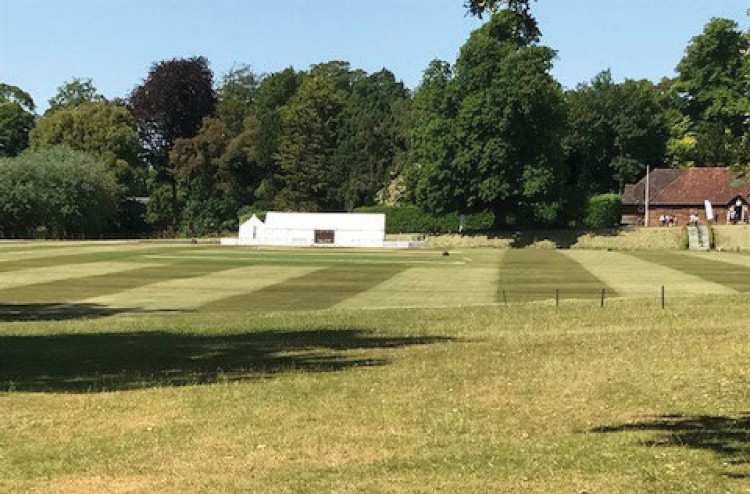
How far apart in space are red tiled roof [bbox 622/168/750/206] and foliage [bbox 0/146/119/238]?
7186 centimetres

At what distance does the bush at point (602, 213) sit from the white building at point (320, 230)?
2483 cm

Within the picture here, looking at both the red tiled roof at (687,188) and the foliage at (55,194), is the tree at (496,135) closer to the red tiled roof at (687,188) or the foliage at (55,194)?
the red tiled roof at (687,188)

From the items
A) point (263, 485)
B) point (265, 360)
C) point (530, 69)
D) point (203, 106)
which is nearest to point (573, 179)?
point (530, 69)

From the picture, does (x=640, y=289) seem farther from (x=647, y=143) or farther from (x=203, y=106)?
(x=203, y=106)

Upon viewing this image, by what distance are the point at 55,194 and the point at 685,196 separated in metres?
80.6

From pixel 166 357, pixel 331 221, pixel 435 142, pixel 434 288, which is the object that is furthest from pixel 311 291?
pixel 331 221

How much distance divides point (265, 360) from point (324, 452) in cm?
753

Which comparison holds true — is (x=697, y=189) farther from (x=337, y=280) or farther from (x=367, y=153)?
(x=337, y=280)

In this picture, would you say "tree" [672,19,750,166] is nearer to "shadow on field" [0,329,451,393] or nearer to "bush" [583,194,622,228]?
"bush" [583,194,622,228]

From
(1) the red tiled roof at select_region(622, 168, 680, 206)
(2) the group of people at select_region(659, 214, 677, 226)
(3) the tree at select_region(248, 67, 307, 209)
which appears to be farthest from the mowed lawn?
(3) the tree at select_region(248, 67, 307, 209)

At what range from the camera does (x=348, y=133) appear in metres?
123

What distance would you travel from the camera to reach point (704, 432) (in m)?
8.32

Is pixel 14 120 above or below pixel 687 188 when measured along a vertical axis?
above

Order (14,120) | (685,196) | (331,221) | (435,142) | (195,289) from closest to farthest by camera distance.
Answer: (195,289)
(435,142)
(331,221)
(685,196)
(14,120)
